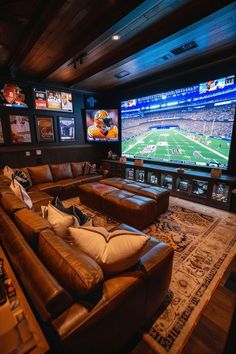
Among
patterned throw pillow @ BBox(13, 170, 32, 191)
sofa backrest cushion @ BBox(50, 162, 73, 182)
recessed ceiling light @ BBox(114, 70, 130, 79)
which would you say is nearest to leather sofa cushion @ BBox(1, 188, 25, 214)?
patterned throw pillow @ BBox(13, 170, 32, 191)

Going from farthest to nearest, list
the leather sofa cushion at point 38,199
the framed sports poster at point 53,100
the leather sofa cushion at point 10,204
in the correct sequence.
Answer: the framed sports poster at point 53,100 < the leather sofa cushion at point 38,199 < the leather sofa cushion at point 10,204

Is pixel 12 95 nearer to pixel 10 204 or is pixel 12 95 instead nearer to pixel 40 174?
pixel 40 174

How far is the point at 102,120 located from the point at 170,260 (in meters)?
4.73

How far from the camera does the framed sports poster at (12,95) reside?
3912 mm

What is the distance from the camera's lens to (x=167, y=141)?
4496 millimetres

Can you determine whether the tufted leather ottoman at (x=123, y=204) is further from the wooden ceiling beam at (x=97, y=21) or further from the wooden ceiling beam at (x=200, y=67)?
the wooden ceiling beam at (x=200, y=67)

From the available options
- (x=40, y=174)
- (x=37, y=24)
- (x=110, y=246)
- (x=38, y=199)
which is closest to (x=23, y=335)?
(x=110, y=246)

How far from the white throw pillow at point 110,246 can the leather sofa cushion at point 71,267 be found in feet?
0.19

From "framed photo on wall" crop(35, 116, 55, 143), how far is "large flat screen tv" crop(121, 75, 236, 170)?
2.10 meters

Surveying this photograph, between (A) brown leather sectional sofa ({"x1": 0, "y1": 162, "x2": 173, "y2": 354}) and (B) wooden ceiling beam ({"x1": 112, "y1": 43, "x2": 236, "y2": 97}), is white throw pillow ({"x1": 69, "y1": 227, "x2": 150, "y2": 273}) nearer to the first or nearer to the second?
(A) brown leather sectional sofa ({"x1": 0, "y1": 162, "x2": 173, "y2": 354})

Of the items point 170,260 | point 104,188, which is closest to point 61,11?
point 104,188

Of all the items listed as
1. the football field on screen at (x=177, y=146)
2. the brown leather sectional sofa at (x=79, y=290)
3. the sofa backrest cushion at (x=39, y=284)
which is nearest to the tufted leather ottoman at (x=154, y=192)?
the football field on screen at (x=177, y=146)

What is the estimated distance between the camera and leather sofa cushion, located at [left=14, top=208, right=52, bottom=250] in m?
1.18

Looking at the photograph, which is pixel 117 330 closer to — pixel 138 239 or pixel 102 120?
pixel 138 239
